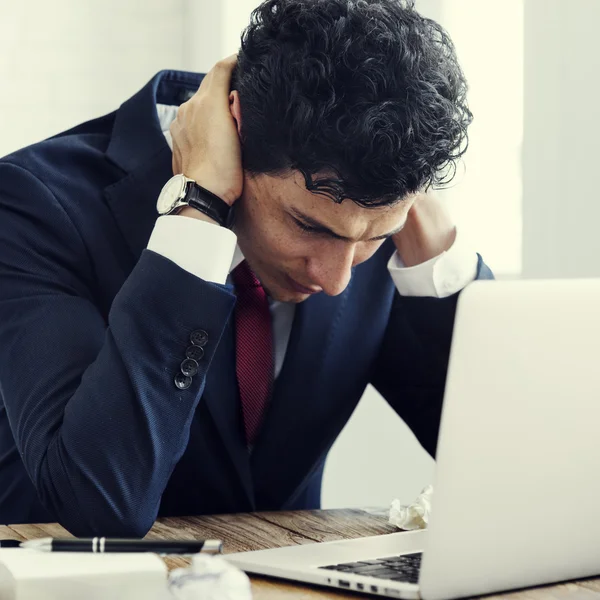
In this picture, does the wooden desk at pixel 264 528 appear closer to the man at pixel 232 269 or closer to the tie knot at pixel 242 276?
the man at pixel 232 269

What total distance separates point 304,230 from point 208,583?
2.25ft

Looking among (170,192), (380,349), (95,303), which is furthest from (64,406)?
(380,349)

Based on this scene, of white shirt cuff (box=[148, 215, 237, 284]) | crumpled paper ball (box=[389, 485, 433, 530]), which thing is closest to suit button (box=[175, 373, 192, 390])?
white shirt cuff (box=[148, 215, 237, 284])

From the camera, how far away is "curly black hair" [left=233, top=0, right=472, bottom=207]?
119 cm

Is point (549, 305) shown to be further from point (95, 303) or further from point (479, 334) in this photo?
point (95, 303)

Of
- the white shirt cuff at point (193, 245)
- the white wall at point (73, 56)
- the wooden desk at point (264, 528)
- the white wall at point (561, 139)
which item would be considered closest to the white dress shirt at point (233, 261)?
the white shirt cuff at point (193, 245)

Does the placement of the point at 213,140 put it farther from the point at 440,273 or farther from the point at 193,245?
the point at 440,273

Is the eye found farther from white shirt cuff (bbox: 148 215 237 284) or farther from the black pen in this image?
the black pen

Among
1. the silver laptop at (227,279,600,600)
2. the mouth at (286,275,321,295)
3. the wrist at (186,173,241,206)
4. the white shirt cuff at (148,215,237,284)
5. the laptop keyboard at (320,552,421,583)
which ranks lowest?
the laptop keyboard at (320,552,421,583)

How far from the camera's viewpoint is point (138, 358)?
1146 mm

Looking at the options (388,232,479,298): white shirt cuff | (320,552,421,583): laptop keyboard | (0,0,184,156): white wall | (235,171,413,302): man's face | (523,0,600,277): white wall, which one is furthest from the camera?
(0,0,184,156): white wall

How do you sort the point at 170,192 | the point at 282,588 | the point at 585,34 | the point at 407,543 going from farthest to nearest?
the point at 585,34, the point at 170,192, the point at 407,543, the point at 282,588

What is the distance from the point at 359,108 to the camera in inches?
46.6

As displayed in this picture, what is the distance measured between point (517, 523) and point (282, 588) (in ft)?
0.76
